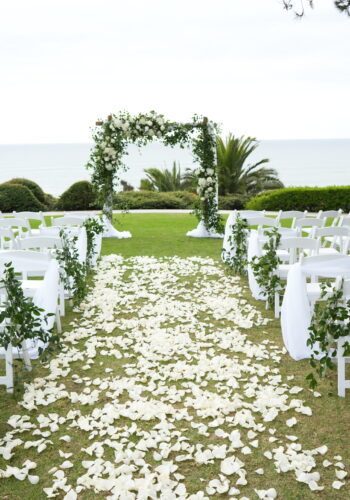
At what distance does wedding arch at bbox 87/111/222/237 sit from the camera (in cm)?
1224

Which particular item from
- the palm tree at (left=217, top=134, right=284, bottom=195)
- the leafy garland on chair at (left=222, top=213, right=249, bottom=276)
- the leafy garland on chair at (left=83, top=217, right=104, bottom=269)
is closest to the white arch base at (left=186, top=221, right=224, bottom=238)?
the leafy garland on chair at (left=222, top=213, right=249, bottom=276)

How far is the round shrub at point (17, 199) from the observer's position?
17.9 metres

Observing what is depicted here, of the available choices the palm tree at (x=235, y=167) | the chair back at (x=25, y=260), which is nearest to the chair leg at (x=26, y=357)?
the chair back at (x=25, y=260)

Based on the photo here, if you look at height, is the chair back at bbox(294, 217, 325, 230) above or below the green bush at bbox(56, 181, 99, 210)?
below

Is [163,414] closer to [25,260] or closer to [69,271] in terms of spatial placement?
[25,260]

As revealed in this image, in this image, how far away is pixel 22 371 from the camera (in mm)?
4504

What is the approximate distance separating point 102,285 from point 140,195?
44.1ft

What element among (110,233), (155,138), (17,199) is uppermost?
(155,138)

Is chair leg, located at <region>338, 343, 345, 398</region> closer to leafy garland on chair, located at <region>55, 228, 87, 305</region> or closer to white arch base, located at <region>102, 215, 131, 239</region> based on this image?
leafy garland on chair, located at <region>55, 228, 87, 305</region>

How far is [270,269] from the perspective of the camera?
20.1 ft

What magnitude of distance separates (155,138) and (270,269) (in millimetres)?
7241

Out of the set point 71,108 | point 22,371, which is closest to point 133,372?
point 22,371

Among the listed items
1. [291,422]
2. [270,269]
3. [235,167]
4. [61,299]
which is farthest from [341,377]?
[235,167]

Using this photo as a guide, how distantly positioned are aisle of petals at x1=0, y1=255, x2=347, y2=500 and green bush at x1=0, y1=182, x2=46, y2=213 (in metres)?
12.6
